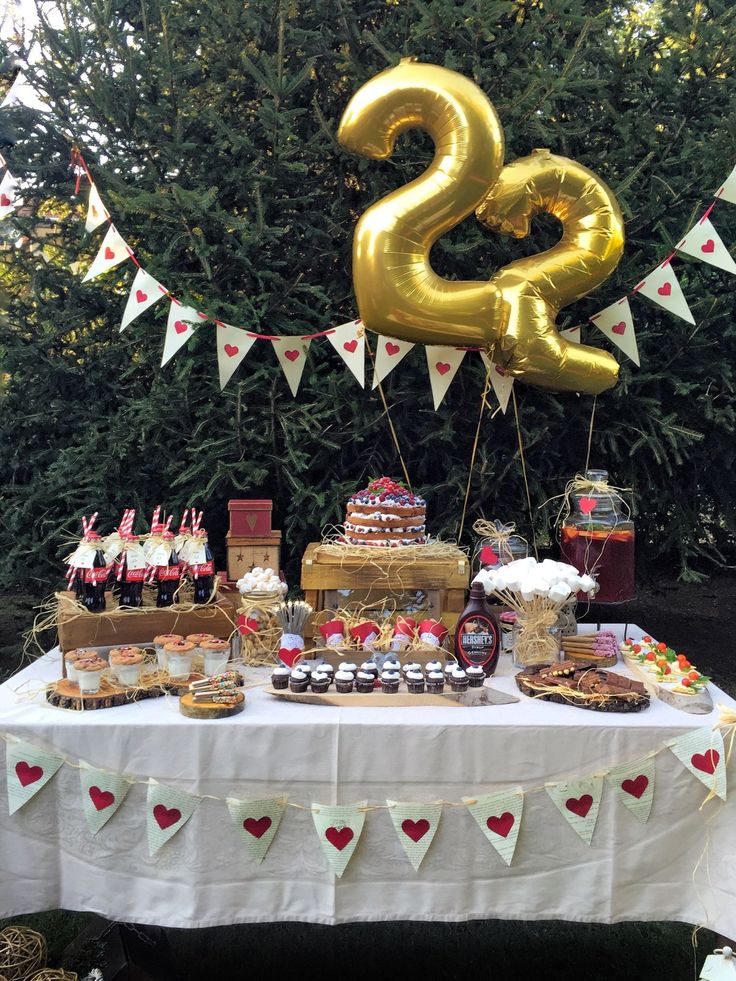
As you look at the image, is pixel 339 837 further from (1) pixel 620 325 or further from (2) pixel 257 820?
(1) pixel 620 325

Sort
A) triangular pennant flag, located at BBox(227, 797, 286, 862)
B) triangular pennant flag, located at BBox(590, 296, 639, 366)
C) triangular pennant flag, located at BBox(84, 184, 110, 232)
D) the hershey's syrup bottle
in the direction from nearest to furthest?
1. triangular pennant flag, located at BBox(227, 797, 286, 862)
2. the hershey's syrup bottle
3. triangular pennant flag, located at BBox(84, 184, 110, 232)
4. triangular pennant flag, located at BBox(590, 296, 639, 366)

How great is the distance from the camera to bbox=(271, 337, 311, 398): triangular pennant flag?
2.82 m

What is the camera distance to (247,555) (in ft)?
8.11

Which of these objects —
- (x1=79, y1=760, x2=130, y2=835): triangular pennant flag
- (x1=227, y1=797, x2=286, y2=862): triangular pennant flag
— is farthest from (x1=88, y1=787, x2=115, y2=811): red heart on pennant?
(x1=227, y1=797, x2=286, y2=862): triangular pennant flag

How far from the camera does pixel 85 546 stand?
6.99 feet

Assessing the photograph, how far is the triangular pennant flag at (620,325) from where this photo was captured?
2785mm

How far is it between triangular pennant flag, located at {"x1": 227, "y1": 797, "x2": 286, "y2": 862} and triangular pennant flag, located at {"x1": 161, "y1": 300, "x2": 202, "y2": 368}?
163cm

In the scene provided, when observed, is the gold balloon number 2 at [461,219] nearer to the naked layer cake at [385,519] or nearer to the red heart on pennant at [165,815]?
the naked layer cake at [385,519]

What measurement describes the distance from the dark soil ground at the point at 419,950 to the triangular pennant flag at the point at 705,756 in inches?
33.6

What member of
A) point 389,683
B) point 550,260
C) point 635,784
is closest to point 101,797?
point 389,683

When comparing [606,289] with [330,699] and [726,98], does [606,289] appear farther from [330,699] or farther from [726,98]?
[330,699]

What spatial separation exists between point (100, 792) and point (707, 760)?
153 centimetres

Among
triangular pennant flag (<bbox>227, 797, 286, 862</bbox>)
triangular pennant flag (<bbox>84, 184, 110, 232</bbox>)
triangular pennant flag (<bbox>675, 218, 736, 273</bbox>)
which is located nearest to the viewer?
triangular pennant flag (<bbox>227, 797, 286, 862</bbox>)

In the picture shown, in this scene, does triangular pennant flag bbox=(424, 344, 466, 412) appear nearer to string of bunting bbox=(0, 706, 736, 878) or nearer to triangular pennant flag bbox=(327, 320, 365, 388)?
triangular pennant flag bbox=(327, 320, 365, 388)
